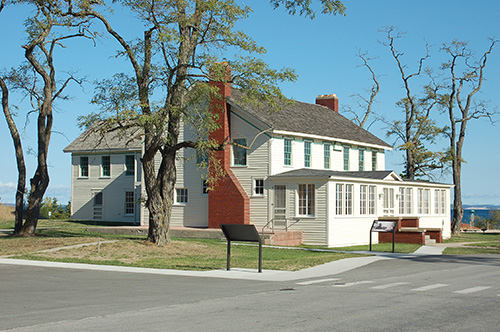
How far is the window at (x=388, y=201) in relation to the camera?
36.0 meters

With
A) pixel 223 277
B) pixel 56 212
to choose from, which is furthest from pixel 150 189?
pixel 56 212

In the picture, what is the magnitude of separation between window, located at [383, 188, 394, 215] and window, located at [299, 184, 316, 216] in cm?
579

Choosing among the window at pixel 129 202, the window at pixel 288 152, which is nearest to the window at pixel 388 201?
the window at pixel 288 152

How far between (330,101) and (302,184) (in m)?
15.5

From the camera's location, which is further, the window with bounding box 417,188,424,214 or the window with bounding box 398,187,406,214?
the window with bounding box 417,188,424,214

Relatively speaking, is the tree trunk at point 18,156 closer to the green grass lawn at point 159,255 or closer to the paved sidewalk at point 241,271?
the green grass lawn at point 159,255

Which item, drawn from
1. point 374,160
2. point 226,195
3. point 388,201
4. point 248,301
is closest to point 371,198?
point 388,201

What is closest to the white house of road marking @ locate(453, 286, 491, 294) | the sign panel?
the sign panel

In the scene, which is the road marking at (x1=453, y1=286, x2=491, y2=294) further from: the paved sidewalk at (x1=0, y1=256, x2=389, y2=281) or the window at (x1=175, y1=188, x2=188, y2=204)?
the window at (x1=175, y1=188, x2=188, y2=204)

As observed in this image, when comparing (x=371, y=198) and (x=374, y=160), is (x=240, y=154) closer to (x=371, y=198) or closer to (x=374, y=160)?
(x=371, y=198)

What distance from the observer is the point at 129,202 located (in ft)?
147

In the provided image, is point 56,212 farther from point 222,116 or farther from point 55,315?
point 55,315

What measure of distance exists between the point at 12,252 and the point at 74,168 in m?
25.1

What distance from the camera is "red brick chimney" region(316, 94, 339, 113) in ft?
151
